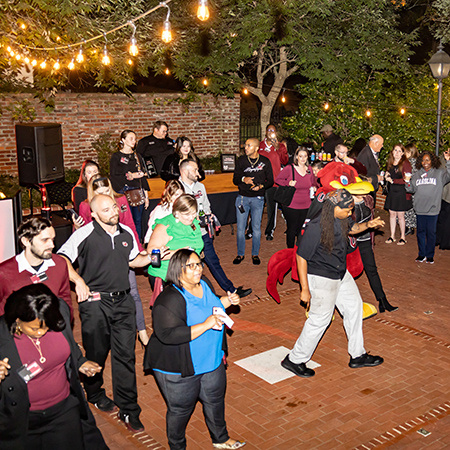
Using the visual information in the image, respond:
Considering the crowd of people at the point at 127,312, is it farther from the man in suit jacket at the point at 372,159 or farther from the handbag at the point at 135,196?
the man in suit jacket at the point at 372,159

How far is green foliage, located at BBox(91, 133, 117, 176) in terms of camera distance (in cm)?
1641

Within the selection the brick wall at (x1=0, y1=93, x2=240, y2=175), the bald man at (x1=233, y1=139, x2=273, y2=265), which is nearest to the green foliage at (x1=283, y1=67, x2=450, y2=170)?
the brick wall at (x1=0, y1=93, x2=240, y2=175)

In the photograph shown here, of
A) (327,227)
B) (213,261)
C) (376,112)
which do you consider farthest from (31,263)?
(376,112)

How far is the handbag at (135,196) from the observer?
1018 centimetres

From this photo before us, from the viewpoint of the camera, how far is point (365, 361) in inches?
275

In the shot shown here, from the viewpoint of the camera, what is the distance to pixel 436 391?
21.3 feet

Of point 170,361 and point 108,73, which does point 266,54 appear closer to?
point 108,73

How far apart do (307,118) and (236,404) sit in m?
12.4

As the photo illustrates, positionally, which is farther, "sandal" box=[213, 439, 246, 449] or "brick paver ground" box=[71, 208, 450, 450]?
"brick paver ground" box=[71, 208, 450, 450]

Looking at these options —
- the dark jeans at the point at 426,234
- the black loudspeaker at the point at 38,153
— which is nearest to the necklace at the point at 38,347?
the black loudspeaker at the point at 38,153

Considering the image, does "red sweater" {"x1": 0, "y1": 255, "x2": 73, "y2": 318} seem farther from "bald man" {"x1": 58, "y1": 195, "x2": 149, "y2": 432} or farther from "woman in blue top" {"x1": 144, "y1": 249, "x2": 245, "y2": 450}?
"woman in blue top" {"x1": 144, "y1": 249, "x2": 245, "y2": 450}

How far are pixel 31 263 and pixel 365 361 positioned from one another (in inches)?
151

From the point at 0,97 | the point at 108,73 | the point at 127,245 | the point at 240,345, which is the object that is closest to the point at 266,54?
the point at 108,73

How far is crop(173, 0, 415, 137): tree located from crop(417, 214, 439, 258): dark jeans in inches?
269
